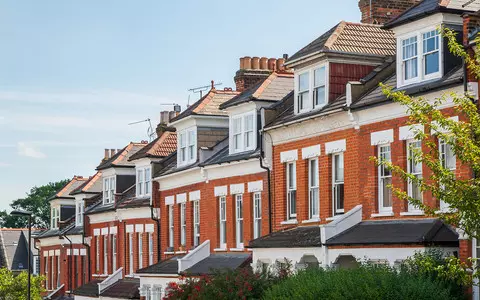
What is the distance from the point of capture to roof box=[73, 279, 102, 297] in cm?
6044

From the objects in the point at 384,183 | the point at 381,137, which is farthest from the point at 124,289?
the point at 381,137

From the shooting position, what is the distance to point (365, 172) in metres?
34.2

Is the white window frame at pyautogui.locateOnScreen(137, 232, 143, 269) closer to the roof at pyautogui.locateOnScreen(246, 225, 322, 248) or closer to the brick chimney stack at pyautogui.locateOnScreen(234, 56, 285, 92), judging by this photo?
the brick chimney stack at pyautogui.locateOnScreen(234, 56, 285, 92)

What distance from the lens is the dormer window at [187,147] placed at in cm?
4991

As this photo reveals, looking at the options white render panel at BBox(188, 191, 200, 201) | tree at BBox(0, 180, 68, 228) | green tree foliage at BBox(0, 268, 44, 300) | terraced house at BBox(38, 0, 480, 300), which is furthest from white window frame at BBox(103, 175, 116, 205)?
tree at BBox(0, 180, 68, 228)

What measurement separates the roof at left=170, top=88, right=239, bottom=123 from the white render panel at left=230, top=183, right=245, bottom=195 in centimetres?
632

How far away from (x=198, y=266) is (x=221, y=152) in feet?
17.4

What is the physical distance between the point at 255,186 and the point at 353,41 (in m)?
7.41

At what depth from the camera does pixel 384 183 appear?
33.5 m

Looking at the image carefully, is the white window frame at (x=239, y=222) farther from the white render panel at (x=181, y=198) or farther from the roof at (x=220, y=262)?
the white render panel at (x=181, y=198)

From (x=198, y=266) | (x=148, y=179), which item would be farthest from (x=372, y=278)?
(x=148, y=179)

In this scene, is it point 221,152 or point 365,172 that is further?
point 221,152

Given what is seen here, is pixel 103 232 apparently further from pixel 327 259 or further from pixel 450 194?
pixel 450 194

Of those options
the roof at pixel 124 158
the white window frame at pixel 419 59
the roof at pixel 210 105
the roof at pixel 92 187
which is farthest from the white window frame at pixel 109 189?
the white window frame at pixel 419 59
